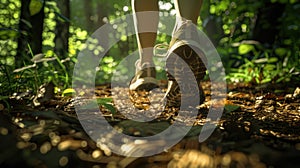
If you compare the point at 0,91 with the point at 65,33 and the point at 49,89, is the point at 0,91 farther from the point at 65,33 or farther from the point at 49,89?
the point at 65,33

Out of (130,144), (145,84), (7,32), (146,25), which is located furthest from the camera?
(145,84)

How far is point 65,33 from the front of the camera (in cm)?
381

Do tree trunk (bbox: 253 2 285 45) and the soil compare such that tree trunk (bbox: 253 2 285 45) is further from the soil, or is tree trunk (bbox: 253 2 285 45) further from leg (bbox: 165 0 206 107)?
the soil

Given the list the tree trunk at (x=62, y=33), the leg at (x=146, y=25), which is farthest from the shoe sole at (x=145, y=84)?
the tree trunk at (x=62, y=33)

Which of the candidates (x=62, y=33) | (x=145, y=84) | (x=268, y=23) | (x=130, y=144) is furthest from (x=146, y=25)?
(x=268, y=23)

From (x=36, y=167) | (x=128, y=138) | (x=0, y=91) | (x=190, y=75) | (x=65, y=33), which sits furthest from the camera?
(x=65, y=33)

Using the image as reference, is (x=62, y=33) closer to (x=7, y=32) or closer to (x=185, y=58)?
(x=7, y=32)

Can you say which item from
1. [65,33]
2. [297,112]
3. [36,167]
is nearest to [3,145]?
[36,167]

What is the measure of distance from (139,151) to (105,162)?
0.09 m

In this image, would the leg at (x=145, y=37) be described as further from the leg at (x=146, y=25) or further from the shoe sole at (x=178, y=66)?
the shoe sole at (x=178, y=66)

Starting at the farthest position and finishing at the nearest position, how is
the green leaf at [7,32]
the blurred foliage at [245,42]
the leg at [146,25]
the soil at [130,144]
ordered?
the blurred foliage at [245,42]
the leg at [146,25]
the green leaf at [7,32]
the soil at [130,144]

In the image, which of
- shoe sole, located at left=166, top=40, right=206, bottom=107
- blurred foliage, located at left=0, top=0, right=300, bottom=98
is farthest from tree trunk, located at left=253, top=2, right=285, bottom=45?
shoe sole, located at left=166, top=40, right=206, bottom=107

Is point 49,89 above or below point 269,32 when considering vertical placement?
below

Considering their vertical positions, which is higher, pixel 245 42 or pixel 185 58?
pixel 245 42
